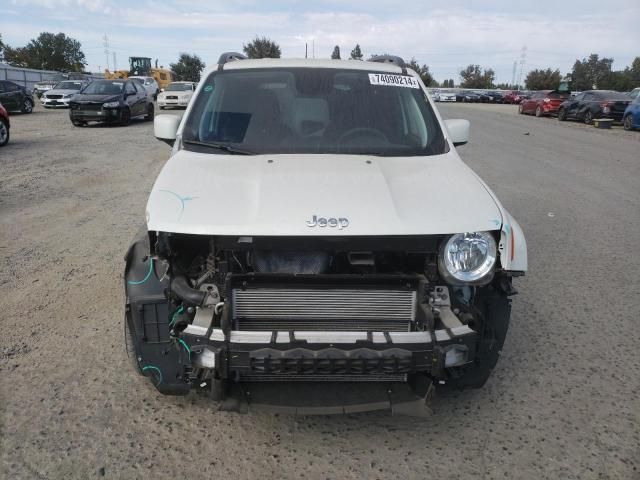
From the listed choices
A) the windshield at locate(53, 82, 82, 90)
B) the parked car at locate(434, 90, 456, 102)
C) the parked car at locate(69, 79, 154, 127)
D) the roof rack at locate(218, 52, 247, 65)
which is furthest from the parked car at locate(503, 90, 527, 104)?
the roof rack at locate(218, 52, 247, 65)

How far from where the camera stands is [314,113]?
3814 millimetres

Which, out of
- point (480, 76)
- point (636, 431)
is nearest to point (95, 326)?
point (636, 431)

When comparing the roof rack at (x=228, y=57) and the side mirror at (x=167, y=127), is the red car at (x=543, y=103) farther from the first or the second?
the side mirror at (x=167, y=127)

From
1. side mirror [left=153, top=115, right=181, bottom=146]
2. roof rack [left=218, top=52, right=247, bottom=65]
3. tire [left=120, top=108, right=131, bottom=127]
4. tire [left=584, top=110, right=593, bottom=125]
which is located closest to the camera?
side mirror [left=153, top=115, right=181, bottom=146]

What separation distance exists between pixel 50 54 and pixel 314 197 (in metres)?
106

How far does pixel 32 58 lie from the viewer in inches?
3482

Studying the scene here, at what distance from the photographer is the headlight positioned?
268 cm

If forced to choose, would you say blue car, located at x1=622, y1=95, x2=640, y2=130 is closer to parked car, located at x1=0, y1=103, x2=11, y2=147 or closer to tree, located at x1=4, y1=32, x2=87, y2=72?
parked car, located at x1=0, y1=103, x2=11, y2=147

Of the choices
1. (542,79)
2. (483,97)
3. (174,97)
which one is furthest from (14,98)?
(542,79)

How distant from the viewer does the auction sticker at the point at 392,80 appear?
4086 millimetres

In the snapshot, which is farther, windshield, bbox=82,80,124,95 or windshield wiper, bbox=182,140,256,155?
windshield, bbox=82,80,124,95

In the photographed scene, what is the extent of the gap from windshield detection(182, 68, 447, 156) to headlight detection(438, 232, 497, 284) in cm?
106

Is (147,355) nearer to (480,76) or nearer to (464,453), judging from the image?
(464,453)

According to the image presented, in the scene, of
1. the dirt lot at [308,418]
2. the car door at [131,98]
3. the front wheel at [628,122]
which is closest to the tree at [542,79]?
the front wheel at [628,122]
